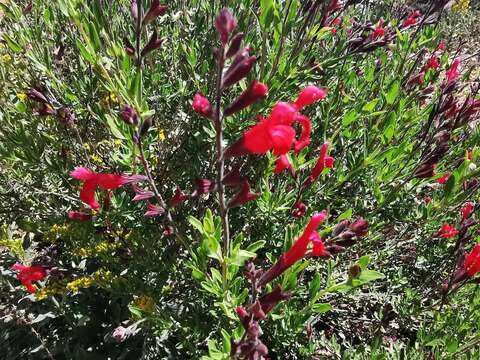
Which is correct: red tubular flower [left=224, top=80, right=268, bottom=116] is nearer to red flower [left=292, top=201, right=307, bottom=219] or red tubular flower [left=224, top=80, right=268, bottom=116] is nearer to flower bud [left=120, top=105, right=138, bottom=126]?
flower bud [left=120, top=105, right=138, bottom=126]

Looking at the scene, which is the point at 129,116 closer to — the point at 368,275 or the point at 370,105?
the point at 368,275

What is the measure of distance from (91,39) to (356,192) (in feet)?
6.47

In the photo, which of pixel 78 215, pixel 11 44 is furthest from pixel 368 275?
pixel 11 44

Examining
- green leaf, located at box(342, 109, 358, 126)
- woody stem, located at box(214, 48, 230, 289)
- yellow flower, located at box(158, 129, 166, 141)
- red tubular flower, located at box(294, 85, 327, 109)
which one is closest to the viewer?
woody stem, located at box(214, 48, 230, 289)

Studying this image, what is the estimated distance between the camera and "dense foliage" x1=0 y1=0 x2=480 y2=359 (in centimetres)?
193

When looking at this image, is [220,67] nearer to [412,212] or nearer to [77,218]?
[77,218]

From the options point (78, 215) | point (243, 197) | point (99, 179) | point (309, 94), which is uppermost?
point (309, 94)

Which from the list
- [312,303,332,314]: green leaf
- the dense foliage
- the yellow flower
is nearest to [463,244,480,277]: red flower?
the dense foliage

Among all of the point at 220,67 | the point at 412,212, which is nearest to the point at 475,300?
the point at 412,212

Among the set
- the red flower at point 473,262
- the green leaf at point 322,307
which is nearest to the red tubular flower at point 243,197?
the green leaf at point 322,307

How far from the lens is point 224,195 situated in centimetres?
209

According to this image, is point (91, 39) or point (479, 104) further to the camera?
point (479, 104)

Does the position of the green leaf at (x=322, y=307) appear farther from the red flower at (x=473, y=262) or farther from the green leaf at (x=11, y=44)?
the green leaf at (x=11, y=44)

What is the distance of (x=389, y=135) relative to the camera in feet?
7.52
